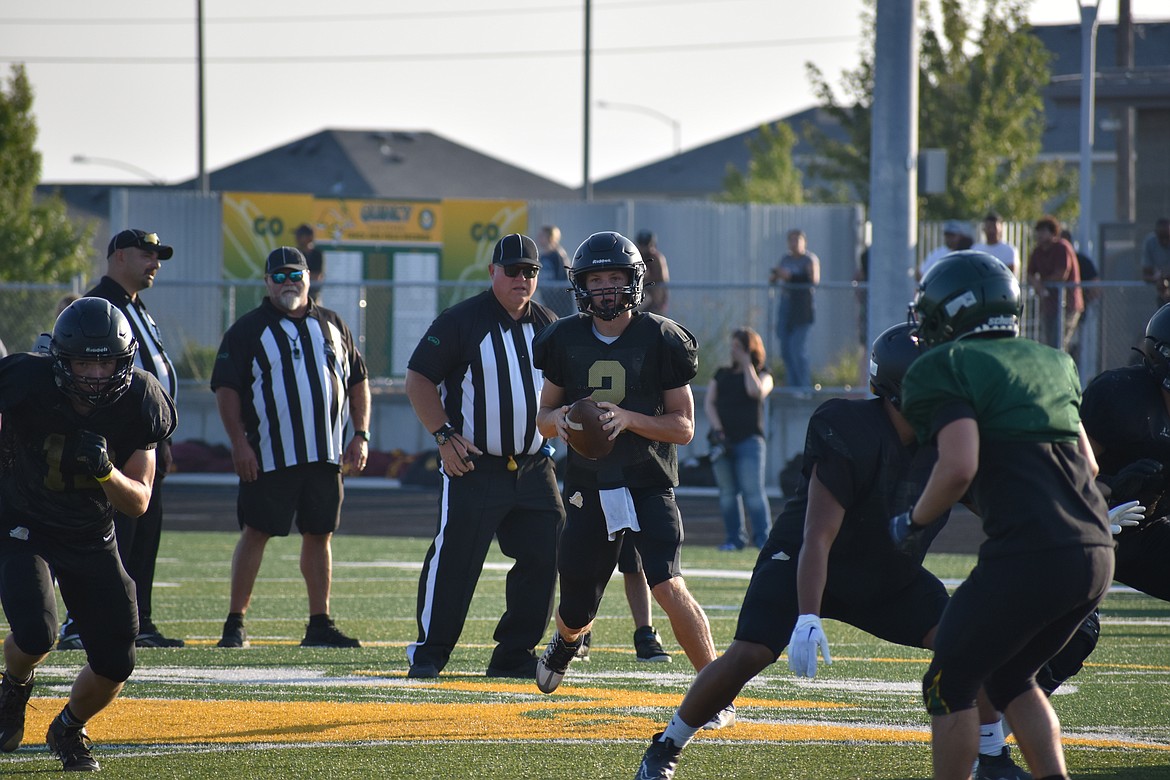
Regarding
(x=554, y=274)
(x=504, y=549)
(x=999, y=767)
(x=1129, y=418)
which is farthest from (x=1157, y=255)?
(x=999, y=767)

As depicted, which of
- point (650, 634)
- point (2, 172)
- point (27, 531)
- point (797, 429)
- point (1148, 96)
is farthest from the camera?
point (2, 172)

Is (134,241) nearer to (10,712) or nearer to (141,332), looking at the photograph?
(141,332)

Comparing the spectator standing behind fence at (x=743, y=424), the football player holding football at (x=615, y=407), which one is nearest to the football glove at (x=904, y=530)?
the football player holding football at (x=615, y=407)

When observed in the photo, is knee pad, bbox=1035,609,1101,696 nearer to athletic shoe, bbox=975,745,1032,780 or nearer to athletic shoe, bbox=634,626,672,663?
athletic shoe, bbox=975,745,1032,780

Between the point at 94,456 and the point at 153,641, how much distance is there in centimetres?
323

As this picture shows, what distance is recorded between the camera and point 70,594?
5.12 meters

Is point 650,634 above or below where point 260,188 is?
below

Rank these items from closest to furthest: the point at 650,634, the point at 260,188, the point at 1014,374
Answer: the point at 1014,374 → the point at 650,634 → the point at 260,188

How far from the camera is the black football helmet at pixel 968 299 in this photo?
4.16m

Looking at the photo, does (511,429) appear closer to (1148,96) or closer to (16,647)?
(16,647)

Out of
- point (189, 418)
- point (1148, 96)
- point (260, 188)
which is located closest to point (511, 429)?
point (189, 418)

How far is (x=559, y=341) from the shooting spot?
6027 millimetres

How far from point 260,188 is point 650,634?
43.2 metres

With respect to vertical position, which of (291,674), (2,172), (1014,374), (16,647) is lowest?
(291,674)
